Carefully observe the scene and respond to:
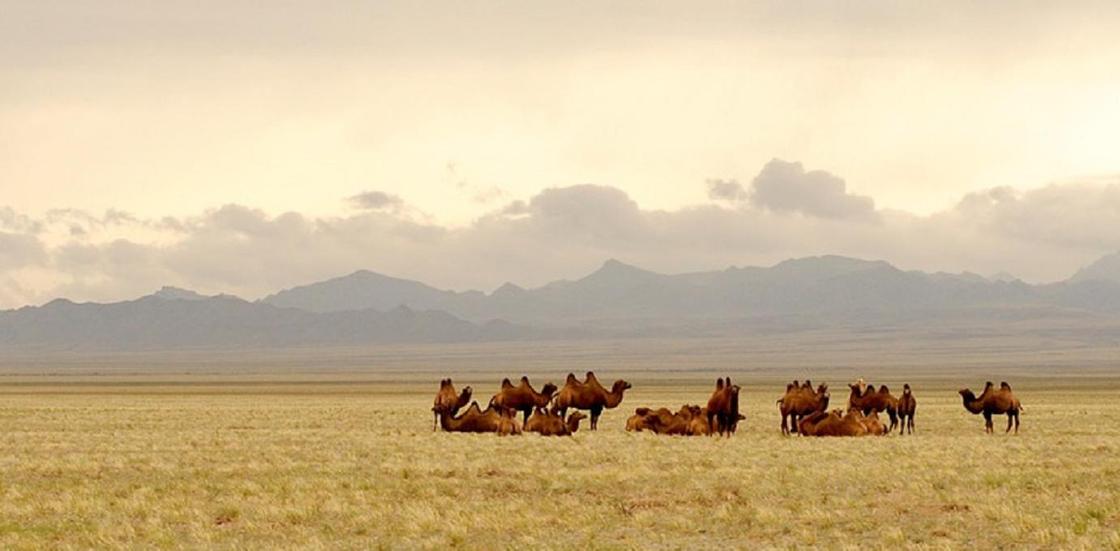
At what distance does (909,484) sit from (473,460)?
864 cm

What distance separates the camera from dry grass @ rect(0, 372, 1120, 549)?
18.8 metres

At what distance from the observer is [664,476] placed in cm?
2455

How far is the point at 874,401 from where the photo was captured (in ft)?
125

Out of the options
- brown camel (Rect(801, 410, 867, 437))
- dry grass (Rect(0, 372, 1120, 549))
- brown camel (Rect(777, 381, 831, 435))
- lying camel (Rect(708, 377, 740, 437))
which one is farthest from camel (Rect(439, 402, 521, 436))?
brown camel (Rect(801, 410, 867, 437))

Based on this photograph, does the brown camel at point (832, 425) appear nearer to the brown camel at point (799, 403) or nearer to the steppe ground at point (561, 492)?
the steppe ground at point (561, 492)

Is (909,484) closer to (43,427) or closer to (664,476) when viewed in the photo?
(664,476)

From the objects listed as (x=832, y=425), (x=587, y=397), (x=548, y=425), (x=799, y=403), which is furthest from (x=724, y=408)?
(x=587, y=397)

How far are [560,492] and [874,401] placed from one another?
17.2 m

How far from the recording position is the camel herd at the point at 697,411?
3391cm

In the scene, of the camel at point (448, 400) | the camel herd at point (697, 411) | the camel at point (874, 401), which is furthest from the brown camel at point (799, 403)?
the camel at point (448, 400)

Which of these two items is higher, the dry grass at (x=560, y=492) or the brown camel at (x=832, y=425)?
the brown camel at (x=832, y=425)

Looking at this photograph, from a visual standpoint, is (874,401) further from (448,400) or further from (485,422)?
(448,400)

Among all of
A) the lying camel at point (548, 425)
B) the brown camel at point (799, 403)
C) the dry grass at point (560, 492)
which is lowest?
the dry grass at point (560, 492)

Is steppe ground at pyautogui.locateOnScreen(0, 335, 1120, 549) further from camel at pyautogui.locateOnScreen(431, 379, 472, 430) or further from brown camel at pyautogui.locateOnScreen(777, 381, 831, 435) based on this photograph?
camel at pyautogui.locateOnScreen(431, 379, 472, 430)
